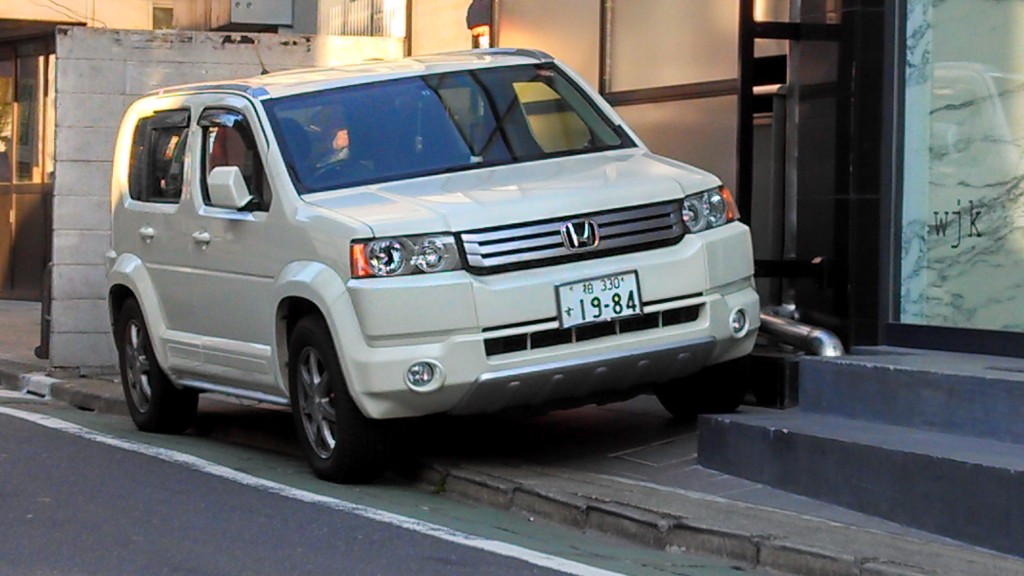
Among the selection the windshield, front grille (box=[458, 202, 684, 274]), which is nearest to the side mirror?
the windshield

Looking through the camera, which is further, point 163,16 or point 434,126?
point 163,16

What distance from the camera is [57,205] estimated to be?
1370cm

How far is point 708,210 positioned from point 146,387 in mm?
3846

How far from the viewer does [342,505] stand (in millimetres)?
7516

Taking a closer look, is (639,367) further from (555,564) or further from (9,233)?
(9,233)

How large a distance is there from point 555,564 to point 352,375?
5.65 ft

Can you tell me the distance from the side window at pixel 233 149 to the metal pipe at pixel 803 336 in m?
2.74

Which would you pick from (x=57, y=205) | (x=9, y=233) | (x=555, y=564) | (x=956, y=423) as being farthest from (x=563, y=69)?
(x=9, y=233)

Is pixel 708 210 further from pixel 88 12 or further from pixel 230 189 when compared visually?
pixel 88 12

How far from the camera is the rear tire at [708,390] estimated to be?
346 inches

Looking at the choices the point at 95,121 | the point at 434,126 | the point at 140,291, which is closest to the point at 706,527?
the point at 434,126

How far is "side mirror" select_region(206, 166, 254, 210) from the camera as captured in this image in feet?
28.0

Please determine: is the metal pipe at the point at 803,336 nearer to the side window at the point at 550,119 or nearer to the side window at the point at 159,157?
the side window at the point at 550,119

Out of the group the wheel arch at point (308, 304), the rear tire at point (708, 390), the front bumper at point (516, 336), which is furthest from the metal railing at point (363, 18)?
the front bumper at point (516, 336)
